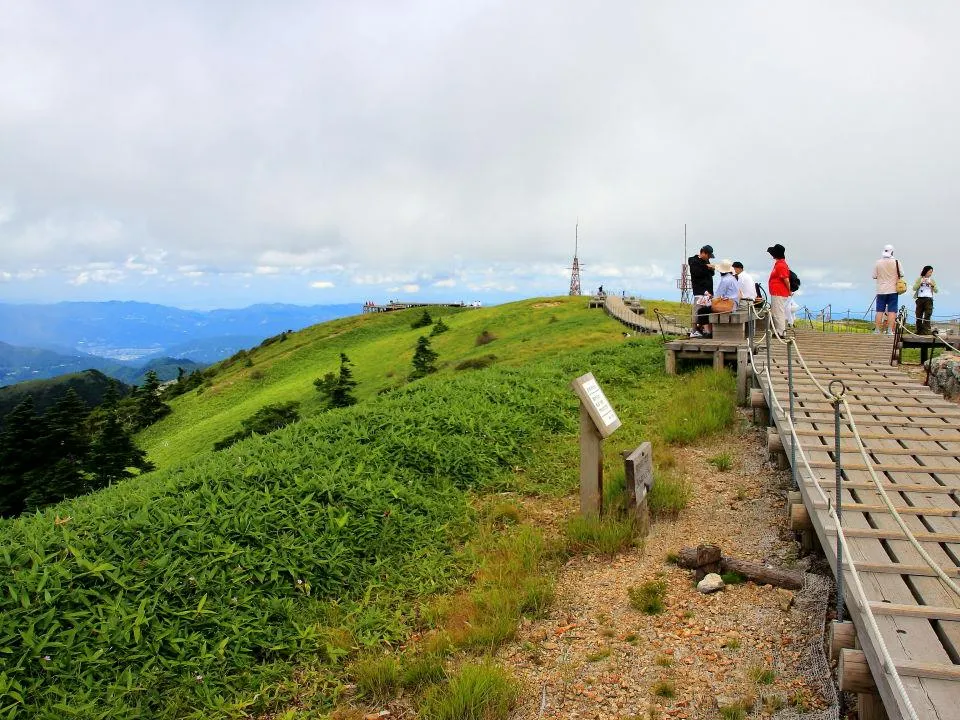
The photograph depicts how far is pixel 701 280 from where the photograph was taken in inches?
600

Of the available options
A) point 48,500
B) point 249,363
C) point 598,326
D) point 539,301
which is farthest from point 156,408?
point 598,326

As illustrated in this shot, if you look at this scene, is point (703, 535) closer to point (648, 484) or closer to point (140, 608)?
point (648, 484)

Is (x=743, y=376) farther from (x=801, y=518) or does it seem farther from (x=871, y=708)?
(x=871, y=708)

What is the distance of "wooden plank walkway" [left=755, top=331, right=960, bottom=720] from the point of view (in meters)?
3.48

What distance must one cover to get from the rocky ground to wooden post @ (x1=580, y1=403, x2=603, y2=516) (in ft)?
2.21

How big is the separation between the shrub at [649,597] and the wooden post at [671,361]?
9927 millimetres

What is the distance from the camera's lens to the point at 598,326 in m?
31.1

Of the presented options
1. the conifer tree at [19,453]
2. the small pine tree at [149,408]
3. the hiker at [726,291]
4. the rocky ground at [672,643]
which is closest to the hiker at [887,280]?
the hiker at [726,291]

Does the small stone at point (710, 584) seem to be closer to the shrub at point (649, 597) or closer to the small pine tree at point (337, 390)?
the shrub at point (649, 597)

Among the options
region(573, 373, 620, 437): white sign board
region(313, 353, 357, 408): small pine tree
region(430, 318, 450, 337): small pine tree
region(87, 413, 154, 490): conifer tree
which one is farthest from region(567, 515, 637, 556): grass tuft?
region(430, 318, 450, 337): small pine tree

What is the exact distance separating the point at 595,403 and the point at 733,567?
2.06 meters

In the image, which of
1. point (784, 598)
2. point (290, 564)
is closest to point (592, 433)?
point (784, 598)

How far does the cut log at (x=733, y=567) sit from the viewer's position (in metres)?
5.62

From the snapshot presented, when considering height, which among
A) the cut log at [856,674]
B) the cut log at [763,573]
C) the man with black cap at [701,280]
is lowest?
the cut log at [763,573]
